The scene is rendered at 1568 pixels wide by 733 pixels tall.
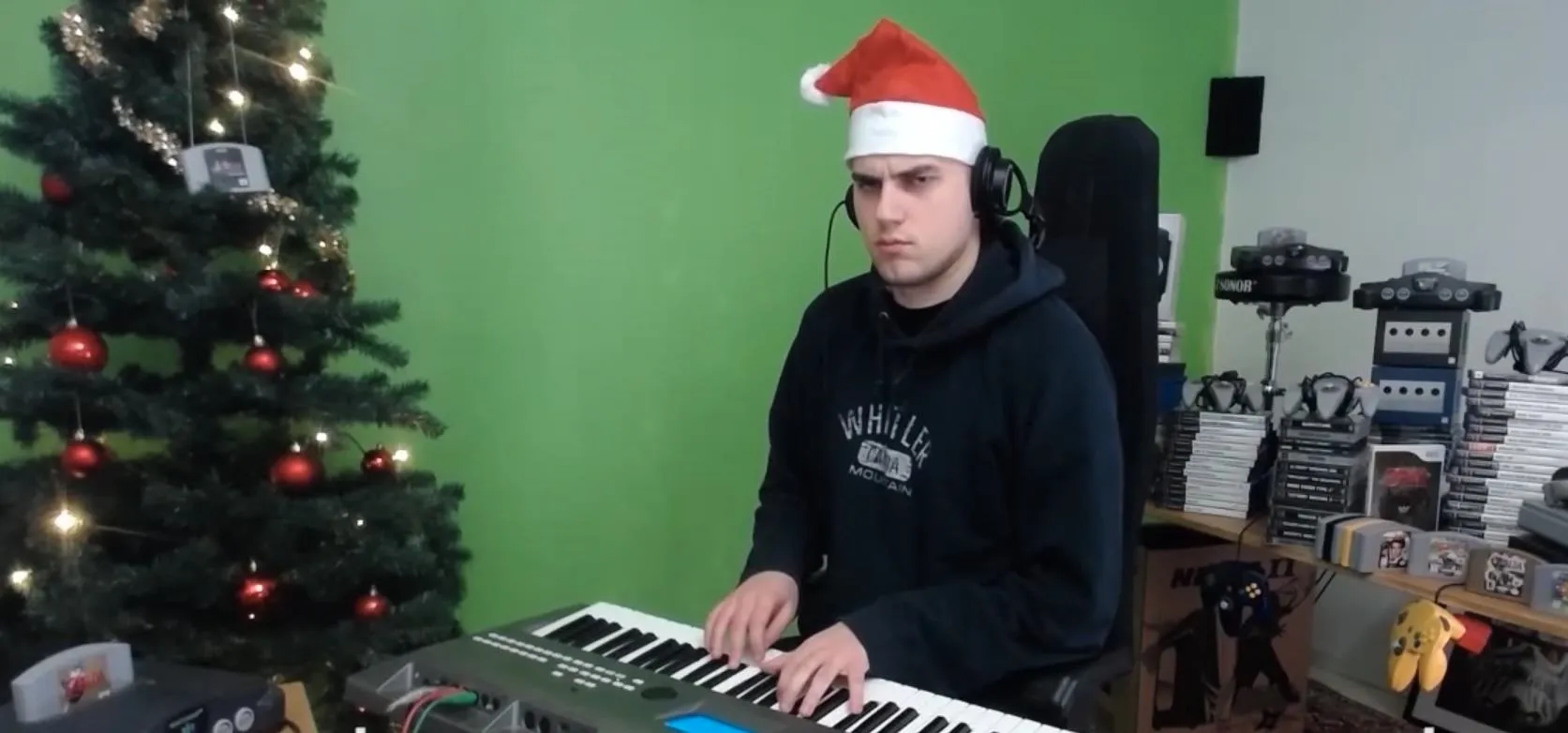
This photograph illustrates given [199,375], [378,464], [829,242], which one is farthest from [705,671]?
[829,242]

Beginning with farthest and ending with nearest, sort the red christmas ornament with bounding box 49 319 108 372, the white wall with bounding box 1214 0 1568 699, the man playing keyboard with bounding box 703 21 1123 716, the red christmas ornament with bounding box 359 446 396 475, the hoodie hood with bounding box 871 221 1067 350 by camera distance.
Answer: the white wall with bounding box 1214 0 1568 699 < the red christmas ornament with bounding box 359 446 396 475 < the red christmas ornament with bounding box 49 319 108 372 < the hoodie hood with bounding box 871 221 1067 350 < the man playing keyboard with bounding box 703 21 1123 716

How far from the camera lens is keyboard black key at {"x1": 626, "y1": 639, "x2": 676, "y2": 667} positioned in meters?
1.06

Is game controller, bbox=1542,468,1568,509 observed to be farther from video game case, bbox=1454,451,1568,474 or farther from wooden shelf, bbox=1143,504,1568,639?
wooden shelf, bbox=1143,504,1568,639

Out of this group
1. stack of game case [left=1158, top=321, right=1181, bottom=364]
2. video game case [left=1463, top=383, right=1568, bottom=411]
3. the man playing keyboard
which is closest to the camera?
the man playing keyboard

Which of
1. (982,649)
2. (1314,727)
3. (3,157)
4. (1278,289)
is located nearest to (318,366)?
(3,157)

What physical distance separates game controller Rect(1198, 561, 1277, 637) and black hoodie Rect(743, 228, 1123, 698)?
3.18 ft

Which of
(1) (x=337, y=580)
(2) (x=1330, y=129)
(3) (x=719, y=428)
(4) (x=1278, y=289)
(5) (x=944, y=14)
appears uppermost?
(5) (x=944, y=14)

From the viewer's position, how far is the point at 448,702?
97cm

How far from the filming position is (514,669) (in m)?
1.01

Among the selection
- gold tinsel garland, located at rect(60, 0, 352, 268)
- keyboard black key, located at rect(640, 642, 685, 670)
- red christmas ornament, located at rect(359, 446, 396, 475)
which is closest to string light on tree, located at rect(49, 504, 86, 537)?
red christmas ornament, located at rect(359, 446, 396, 475)

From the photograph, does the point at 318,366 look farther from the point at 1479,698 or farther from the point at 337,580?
the point at 1479,698

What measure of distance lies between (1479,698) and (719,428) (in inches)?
65.2

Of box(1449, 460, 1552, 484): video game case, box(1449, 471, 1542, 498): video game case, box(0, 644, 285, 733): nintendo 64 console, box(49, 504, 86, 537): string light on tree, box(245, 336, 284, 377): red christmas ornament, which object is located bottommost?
box(0, 644, 285, 733): nintendo 64 console

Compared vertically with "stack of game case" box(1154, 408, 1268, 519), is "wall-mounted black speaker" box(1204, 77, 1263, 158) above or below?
above
